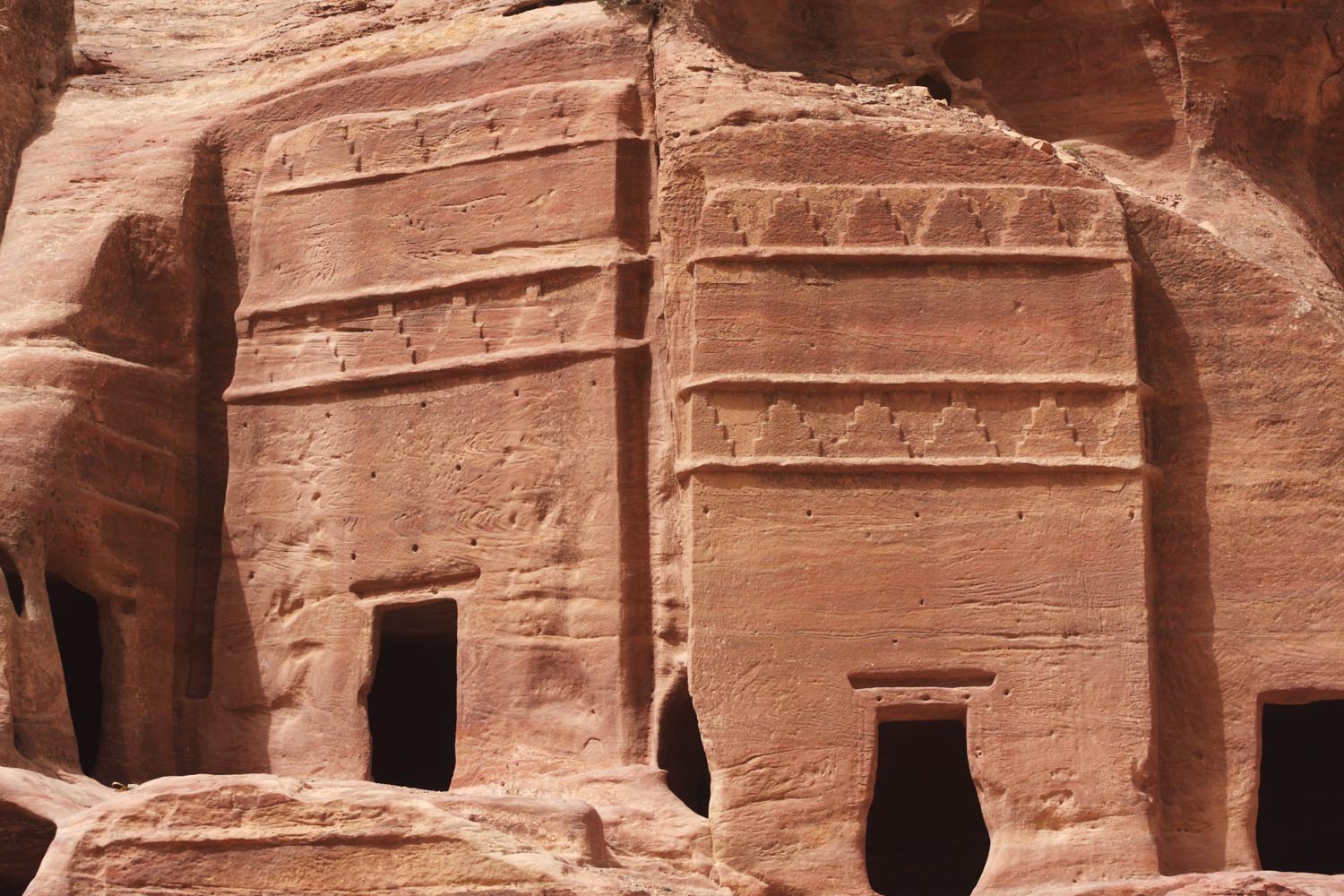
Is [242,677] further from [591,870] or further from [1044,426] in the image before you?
[1044,426]

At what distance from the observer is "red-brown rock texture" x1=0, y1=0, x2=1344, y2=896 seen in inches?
520

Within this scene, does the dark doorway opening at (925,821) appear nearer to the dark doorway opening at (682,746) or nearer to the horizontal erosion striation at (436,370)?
the dark doorway opening at (682,746)

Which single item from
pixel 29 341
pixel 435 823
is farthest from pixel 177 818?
pixel 29 341

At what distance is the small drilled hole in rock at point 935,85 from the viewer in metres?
16.8

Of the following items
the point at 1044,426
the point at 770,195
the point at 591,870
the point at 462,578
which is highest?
the point at 770,195

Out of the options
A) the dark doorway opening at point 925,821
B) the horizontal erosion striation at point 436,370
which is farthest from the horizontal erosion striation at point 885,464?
the dark doorway opening at point 925,821

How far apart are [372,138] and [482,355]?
1871 millimetres

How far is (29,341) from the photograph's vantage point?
14852 millimetres

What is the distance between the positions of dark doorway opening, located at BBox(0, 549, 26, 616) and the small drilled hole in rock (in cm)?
711

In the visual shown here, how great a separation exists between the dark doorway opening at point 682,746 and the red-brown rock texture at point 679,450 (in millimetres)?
67

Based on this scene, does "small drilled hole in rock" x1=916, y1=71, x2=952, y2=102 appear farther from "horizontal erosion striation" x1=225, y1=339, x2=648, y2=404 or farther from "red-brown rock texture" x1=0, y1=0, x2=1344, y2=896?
"horizontal erosion striation" x1=225, y1=339, x2=648, y2=404

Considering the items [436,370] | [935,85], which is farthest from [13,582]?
[935,85]

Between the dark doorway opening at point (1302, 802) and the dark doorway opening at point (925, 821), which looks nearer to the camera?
the dark doorway opening at point (925, 821)

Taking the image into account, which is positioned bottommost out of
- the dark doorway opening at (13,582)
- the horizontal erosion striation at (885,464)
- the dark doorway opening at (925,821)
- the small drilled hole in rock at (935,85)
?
the dark doorway opening at (925,821)
